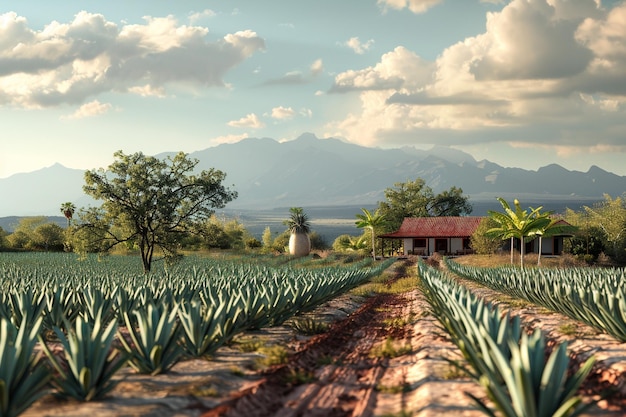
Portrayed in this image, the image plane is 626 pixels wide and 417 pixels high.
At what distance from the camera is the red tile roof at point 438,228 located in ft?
172

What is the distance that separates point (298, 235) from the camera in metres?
55.8

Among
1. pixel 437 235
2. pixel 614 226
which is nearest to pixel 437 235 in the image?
pixel 437 235

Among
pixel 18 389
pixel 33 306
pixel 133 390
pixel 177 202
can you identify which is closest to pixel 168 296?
pixel 33 306

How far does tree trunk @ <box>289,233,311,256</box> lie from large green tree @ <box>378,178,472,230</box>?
1467cm

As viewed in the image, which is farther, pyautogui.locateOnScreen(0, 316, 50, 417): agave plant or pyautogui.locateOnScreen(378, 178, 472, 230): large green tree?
pyautogui.locateOnScreen(378, 178, 472, 230): large green tree

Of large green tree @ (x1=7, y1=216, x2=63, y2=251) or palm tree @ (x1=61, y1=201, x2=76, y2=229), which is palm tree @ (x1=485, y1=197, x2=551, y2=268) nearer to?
palm tree @ (x1=61, y1=201, x2=76, y2=229)

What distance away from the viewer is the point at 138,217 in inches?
1067

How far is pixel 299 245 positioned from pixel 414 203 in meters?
21.1

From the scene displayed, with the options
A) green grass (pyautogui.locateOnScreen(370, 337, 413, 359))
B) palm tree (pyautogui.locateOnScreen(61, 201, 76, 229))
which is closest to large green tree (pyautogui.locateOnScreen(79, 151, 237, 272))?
green grass (pyautogui.locateOnScreen(370, 337, 413, 359))

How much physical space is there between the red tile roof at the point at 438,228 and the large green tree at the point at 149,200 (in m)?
28.6

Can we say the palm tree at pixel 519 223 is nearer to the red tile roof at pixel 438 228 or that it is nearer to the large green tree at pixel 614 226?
the red tile roof at pixel 438 228

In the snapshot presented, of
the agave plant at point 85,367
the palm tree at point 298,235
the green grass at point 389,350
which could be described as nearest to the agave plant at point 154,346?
the agave plant at point 85,367

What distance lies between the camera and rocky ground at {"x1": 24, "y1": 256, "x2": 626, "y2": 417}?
17.7 feet

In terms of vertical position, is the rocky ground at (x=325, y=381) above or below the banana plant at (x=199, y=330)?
below
